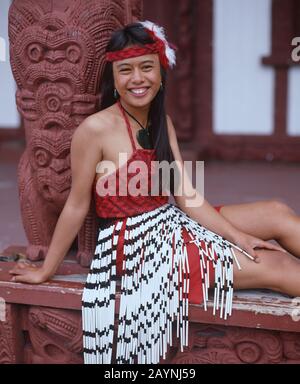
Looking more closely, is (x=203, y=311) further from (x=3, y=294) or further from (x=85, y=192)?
(x=3, y=294)

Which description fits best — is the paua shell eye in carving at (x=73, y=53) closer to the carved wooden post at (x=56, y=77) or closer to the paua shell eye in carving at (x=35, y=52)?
the carved wooden post at (x=56, y=77)

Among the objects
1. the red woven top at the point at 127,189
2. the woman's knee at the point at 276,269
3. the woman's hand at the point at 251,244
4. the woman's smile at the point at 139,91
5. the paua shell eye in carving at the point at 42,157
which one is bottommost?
the woman's knee at the point at 276,269

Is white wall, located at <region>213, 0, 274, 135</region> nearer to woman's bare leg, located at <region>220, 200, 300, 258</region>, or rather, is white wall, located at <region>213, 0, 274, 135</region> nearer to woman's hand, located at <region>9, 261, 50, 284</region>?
woman's bare leg, located at <region>220, 200, 300, 258</region>

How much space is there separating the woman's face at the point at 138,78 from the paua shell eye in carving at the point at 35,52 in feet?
1.06

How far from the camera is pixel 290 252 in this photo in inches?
104

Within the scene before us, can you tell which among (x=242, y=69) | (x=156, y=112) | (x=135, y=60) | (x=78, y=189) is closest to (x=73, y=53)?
(x=135, y=60)

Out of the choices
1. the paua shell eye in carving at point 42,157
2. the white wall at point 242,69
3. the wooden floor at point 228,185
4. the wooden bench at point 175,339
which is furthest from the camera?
the white wall at point 242,69

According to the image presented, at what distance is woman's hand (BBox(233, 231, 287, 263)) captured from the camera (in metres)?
2.53


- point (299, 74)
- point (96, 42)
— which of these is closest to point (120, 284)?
point (96, 42)

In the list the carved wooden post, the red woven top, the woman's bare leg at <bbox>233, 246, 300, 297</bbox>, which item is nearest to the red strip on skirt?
the woman's bare leg at <bbox>233, 246, 300, 297</bbox>

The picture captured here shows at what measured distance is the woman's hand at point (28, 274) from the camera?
2.62m

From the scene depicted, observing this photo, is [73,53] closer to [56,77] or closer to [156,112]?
[56,77]

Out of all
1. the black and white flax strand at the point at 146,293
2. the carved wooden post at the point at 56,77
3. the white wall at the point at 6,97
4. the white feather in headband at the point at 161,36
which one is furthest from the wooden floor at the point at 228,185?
the white feather in headband at the point at 161,36

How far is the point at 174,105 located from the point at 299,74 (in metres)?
1.16
